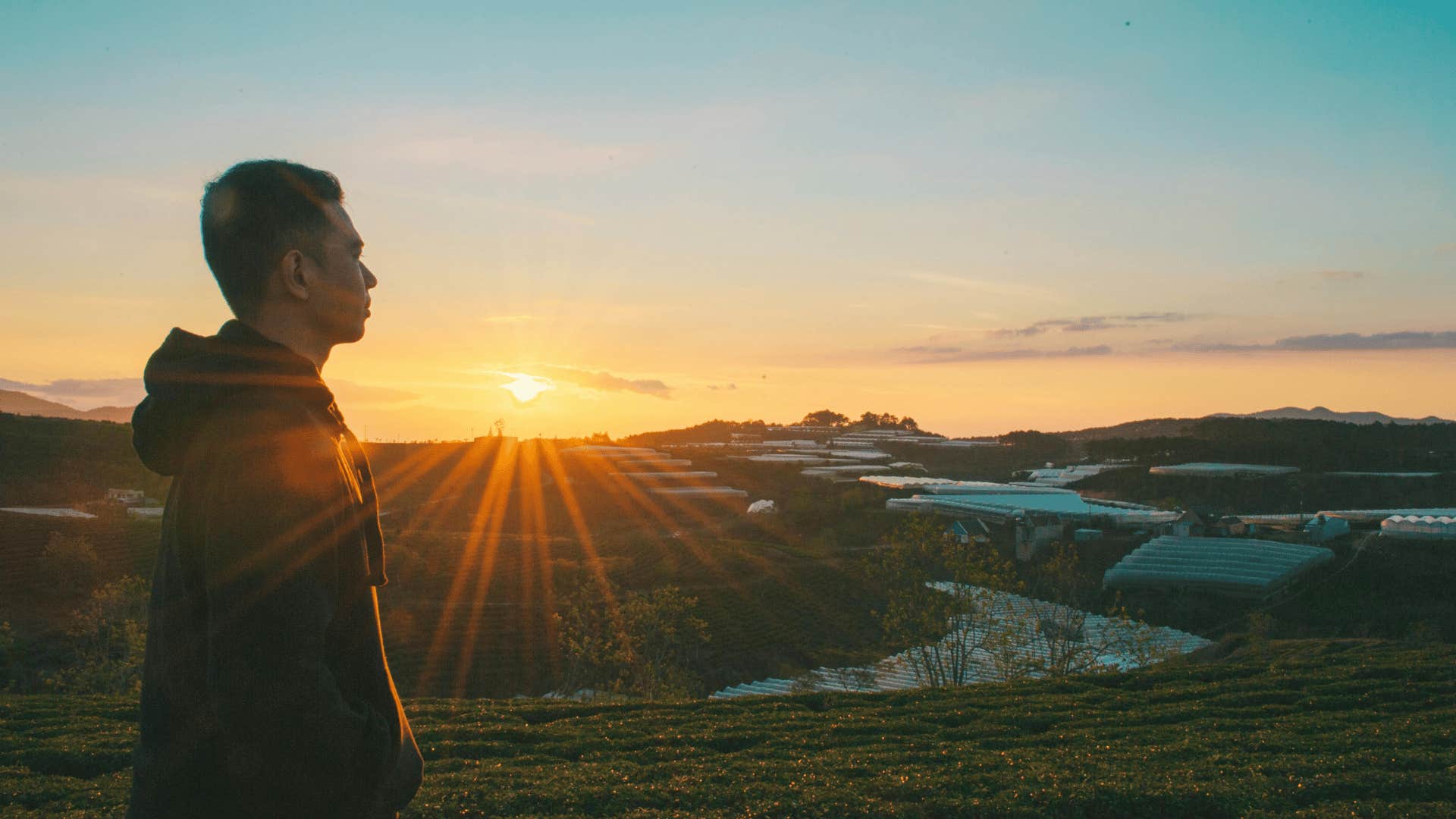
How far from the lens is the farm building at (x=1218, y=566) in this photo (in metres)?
41.9

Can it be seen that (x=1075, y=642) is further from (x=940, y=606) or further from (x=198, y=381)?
(x=198, y=381)

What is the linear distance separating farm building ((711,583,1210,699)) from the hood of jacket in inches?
841

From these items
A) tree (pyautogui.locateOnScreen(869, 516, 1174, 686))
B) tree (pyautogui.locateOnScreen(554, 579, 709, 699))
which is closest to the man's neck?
tree (pyautogui.locateOnScreen(554, 579, 709, 699))

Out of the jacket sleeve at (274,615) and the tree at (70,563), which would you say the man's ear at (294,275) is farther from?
the tree at (70,563)

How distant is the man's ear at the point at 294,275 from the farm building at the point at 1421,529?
57.3 metres

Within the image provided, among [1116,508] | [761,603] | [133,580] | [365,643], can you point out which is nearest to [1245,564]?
[1116,508]

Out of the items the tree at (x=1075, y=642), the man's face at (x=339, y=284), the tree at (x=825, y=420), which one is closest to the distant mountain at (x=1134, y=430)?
the tree at (x=825, y=420)

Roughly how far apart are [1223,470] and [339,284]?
86.4 metres

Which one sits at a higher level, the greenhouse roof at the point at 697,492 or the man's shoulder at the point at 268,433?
the man's shoulder at the point at 268,433

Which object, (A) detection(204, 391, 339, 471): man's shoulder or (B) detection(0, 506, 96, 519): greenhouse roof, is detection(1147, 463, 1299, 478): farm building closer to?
(B) detection(0, 506, 96, 519): greenhouse roof

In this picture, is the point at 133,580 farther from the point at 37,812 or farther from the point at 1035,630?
the point at 1035,630

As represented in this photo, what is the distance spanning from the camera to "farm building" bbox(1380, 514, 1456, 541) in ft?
153

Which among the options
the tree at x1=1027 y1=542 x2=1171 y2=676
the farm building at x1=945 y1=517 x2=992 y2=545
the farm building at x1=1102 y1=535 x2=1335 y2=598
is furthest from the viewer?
the farm building at x1=945 y1=517 x2=992 y2=545

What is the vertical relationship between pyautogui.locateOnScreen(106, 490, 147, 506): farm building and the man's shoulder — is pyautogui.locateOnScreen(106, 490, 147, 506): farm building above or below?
below
